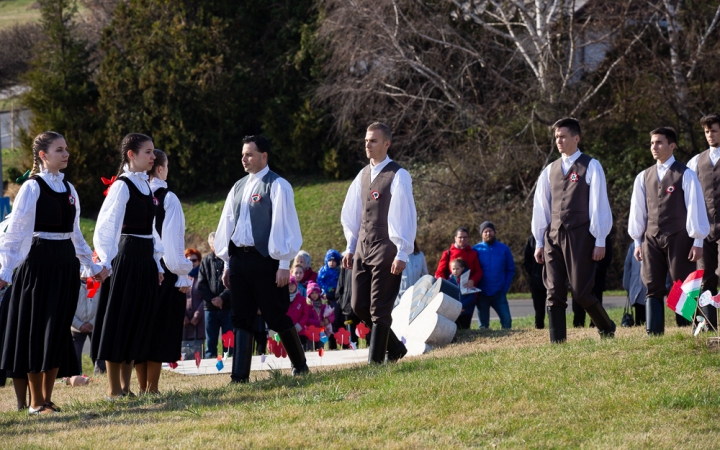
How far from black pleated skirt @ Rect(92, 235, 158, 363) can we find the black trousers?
27.1 inches

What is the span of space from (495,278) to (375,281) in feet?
21.1

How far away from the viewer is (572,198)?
8.41m

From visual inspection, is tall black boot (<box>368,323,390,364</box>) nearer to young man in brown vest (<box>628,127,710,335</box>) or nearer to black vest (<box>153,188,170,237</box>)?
black vest (<box>153,188,170,237</box>)

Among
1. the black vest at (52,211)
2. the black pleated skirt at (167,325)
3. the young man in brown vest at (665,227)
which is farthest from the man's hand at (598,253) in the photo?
the black vest at (52,211)

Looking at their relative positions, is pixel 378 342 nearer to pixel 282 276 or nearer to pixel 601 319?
pixel 282 276

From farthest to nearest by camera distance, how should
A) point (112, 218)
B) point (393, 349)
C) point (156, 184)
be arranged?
point (393, 349)
point (156, 184)
point (112, 218)

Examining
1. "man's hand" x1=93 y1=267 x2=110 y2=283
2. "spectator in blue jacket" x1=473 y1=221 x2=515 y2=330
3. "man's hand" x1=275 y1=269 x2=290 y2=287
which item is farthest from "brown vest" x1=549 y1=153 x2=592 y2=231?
"spectator in blue jacket" x1=473 y1=221 x2=515 y2=330

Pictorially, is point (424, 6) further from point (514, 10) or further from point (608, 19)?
point (608, 19)

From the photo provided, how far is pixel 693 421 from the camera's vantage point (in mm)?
5797

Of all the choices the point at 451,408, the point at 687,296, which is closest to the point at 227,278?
the point at 451,408

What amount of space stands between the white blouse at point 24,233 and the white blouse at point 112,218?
14cm

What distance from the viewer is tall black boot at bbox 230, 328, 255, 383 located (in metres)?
8.30

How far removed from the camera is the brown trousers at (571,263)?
8.37 meters

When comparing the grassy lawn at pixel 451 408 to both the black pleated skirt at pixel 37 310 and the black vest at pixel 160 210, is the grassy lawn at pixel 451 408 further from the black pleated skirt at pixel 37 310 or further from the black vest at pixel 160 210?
the black vest at pixel 160 210
